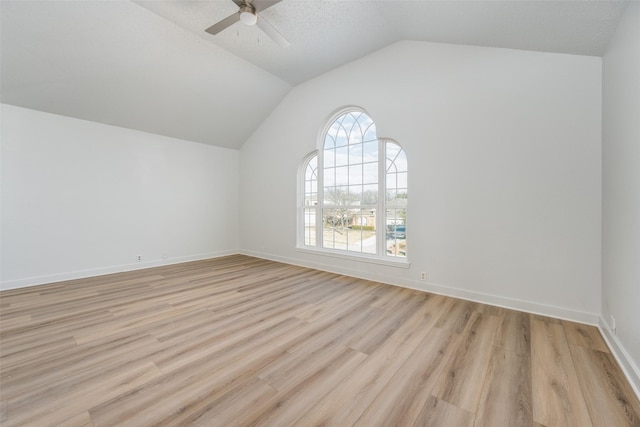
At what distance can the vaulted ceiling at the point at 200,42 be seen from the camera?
248 cm

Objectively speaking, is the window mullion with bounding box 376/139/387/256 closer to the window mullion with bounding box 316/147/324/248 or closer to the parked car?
the parked car

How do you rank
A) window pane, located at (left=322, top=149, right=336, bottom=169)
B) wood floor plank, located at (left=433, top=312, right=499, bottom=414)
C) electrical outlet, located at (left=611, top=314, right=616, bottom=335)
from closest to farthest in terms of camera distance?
1. wood floor plank, located at (left=433, top=312, right=499, bottom=414)
2. electrical outlet, located at (left=611, top=314, right=616, bottom=335)
3. window pane, located at (left=322, top=149, right=336, bottom=169)

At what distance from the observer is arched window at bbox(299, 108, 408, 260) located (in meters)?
3.98

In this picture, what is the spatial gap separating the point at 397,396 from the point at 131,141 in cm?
568

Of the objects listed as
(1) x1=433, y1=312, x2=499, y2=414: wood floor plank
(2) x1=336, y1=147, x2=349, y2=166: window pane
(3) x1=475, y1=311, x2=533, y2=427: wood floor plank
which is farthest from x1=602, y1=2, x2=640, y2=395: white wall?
(2) x1=336, y1=147, x2=349, y2=166: window pane

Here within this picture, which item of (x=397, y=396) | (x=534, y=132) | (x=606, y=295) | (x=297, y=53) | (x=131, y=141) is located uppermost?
(x=297, y=53)

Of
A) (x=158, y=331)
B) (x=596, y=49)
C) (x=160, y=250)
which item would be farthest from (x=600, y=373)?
(x=160, y=250)

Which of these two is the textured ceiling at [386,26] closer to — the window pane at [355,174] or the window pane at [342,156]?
the window pane at [342,156]

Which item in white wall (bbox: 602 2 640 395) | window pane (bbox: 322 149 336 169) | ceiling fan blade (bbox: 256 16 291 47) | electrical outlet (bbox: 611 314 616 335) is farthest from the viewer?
window pane (bbox: 322 149 336 169)

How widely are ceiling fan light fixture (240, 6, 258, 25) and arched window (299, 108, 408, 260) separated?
2.22m

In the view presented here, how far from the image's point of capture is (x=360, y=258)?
166 inches

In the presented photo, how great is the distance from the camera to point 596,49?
2.42 m

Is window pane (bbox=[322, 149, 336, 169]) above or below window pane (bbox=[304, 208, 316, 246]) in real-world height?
above

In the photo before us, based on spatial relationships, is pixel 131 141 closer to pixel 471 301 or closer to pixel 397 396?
pixel 397 396
